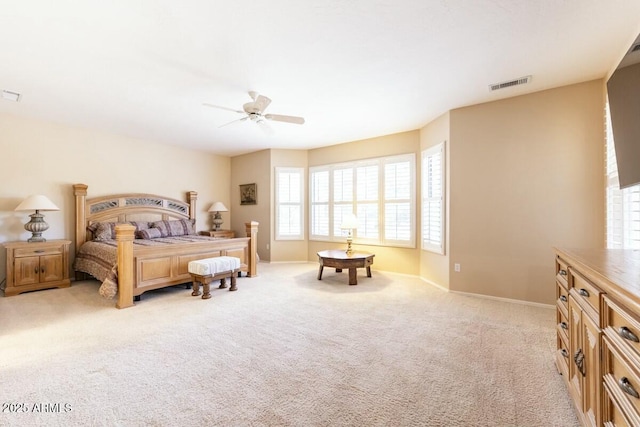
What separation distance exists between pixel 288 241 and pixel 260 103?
148 inches

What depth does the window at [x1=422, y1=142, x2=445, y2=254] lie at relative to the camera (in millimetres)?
4312

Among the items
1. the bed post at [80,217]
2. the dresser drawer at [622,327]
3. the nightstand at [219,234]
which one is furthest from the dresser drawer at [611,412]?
the bed post at [80,217]

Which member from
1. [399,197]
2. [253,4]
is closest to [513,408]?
[253,4]

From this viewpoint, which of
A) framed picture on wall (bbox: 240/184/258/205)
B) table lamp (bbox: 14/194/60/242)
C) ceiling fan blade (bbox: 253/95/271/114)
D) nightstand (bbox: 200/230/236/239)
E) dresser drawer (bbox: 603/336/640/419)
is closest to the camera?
dresser drawer (bbox: 603/336/640/419)

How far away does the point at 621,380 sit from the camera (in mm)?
1054

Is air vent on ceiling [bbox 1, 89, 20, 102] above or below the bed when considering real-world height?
above

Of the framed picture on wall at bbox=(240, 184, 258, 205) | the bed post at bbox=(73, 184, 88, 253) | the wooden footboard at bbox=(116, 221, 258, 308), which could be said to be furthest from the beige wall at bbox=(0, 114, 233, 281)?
the wooden footboard at bbox=(116, 221, 258, 308)

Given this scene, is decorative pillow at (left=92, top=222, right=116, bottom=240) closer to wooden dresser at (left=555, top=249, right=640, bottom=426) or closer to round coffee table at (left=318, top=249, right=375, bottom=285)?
round coffee table at (left=318, top=249, right=375, bottom=285)

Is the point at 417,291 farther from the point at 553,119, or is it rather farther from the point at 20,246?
the point at 20,246

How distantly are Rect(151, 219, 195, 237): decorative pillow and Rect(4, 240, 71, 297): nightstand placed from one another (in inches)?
54.6

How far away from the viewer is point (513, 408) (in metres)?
1.71

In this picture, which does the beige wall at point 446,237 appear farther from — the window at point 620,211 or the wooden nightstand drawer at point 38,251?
the wooden nightstand drawer at point 38,251

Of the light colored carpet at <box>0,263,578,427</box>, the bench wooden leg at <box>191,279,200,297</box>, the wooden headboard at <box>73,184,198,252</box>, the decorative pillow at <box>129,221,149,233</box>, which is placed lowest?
the light colored carpet at <box>0,263,578,427</box>

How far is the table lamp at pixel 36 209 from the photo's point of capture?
160 inches
